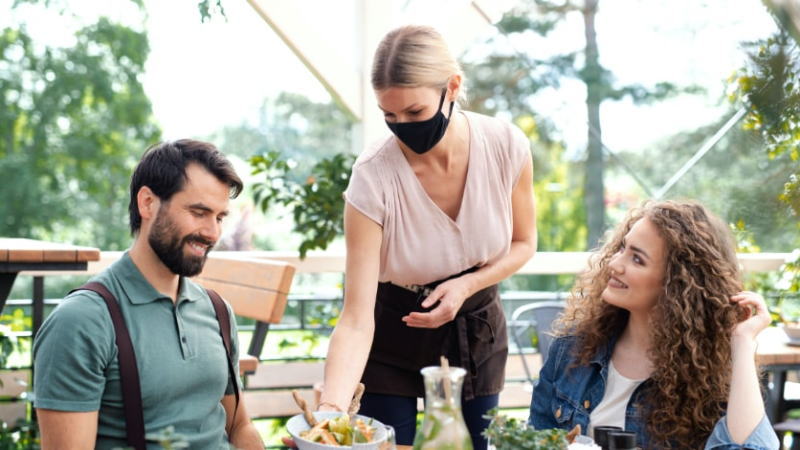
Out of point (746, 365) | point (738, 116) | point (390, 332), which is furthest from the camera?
point (738, 116)

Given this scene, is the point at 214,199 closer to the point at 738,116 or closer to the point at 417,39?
the point at 417,39

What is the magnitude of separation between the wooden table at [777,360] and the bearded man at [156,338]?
171 cm

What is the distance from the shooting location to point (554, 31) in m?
5.11

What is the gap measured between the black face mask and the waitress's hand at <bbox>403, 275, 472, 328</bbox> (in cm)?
27

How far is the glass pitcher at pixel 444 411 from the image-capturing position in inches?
46.6

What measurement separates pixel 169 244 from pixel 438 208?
21.3 inches

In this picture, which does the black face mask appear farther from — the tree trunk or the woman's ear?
the tree trunk

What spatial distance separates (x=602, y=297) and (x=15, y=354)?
237 cm

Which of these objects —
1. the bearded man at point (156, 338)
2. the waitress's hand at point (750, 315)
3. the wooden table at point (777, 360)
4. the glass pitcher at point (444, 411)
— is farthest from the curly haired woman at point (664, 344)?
the wooden table at point (777, 360)

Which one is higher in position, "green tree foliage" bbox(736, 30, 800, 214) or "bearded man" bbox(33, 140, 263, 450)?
"green tree foliage" bbox(736, 30, 800, 214)

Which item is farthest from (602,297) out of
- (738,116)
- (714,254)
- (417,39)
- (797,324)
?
(738,116)

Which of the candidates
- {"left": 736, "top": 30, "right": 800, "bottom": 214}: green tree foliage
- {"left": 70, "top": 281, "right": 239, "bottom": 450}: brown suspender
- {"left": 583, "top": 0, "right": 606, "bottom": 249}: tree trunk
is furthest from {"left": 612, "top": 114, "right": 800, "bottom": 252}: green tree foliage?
{"left": 736, "top": 30, "right": 800, "bottom": 214}: green tree foliage

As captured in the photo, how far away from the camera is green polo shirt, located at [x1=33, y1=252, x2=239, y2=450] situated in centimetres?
162

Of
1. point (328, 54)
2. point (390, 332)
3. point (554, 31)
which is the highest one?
point (554, 31)
